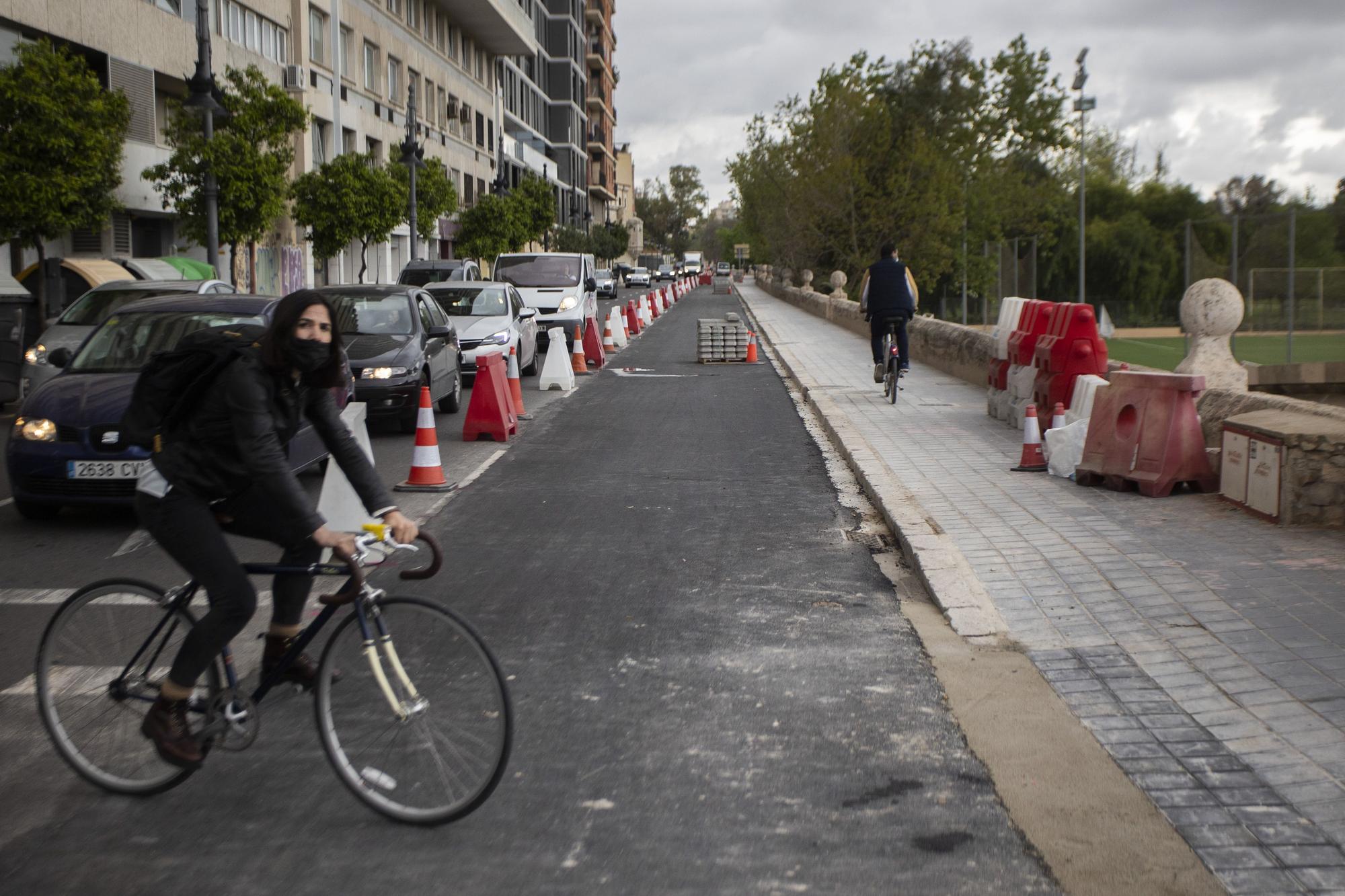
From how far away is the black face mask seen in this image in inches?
161

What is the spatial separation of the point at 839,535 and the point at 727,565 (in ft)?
4.01

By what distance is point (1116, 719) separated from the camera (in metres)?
4.88

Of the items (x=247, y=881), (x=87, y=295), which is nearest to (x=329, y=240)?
(x=87, y=295)

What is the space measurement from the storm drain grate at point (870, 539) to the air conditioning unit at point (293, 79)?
34.2m

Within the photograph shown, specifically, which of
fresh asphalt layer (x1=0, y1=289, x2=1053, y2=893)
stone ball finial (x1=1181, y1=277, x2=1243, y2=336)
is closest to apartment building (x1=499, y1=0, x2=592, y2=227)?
stone ball finial (x1=1181, y1=277, x2=1243, y2=336)

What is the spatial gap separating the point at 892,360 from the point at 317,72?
30.8m

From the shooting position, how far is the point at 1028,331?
13.1m

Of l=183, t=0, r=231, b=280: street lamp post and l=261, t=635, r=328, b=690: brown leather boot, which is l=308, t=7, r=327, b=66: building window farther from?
l=261, t=635, r=328, b=690: brown leather boot

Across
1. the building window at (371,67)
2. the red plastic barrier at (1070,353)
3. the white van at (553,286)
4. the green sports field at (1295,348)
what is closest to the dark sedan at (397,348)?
the red plastic barrier at (1070,353)

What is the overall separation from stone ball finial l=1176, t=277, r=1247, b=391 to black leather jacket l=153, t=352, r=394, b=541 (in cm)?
801

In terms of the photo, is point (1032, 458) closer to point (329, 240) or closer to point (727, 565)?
point (727, 565)

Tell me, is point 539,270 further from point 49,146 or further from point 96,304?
point 96,304

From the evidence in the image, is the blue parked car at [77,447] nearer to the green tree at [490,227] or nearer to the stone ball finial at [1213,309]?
the stone ball finial at [1213,309]

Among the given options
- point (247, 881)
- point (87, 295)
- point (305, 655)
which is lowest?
point (247, 881)
